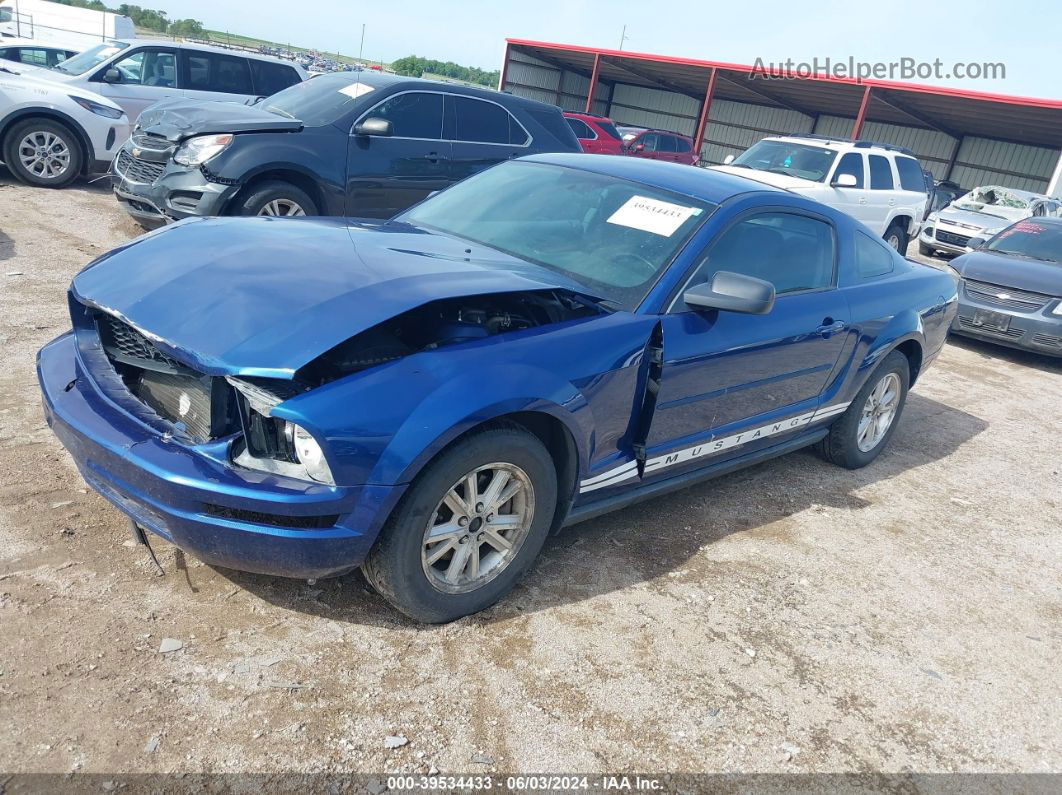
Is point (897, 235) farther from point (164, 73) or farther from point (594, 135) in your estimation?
point (164, 73)

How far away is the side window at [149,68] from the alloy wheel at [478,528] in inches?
398

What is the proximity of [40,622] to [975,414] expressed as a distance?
6808 millimetres

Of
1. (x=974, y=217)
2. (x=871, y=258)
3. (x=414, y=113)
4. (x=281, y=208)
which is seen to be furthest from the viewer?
(x=974, y=217)

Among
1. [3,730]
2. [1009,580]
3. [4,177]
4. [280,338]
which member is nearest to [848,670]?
[1009,580]

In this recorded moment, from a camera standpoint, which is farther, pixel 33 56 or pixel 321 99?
pixel 33 56

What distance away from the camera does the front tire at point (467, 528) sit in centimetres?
268

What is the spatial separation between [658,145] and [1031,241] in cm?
1111

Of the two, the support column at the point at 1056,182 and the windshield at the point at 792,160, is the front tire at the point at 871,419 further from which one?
the support column at the point at 1056,182

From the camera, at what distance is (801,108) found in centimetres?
2986

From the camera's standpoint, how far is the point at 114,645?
2.62m

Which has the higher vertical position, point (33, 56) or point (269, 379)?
point (33, 56)

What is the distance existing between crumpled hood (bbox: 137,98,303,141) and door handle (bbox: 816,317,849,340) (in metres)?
4.86

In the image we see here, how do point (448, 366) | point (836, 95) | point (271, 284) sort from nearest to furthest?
point (448, 366) < point (271, 284) < point (836, 95)

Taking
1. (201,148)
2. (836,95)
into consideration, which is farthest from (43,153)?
(836,95)
